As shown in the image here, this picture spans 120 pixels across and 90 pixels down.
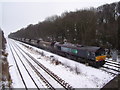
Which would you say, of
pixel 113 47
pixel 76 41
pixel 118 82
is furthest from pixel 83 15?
pixel 118 82

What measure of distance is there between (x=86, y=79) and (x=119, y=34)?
54.4 ft

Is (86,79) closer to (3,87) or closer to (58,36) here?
(3,87)

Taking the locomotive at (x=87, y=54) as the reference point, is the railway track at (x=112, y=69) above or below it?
below

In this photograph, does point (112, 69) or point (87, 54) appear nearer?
point (112, 69)

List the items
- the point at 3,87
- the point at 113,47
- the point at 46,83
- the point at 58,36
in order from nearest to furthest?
the point at 3,87
the point at 46,83
the point at 113,47
the point at 58,36

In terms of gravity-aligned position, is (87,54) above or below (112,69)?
above

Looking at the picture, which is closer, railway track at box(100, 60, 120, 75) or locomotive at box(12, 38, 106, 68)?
railway track at box(100, 60, 120, 75)

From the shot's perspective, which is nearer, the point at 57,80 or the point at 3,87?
the point at 3,87

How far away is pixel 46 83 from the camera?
11492 millimetres

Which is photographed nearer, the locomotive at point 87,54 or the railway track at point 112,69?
the railway track at point 112,69

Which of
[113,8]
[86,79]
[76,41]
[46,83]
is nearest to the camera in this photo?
[46,83]

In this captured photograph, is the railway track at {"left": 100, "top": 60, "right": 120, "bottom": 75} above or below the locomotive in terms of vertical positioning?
below

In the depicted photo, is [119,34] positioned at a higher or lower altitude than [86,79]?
higher

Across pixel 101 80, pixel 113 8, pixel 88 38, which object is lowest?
pixel 101 80
